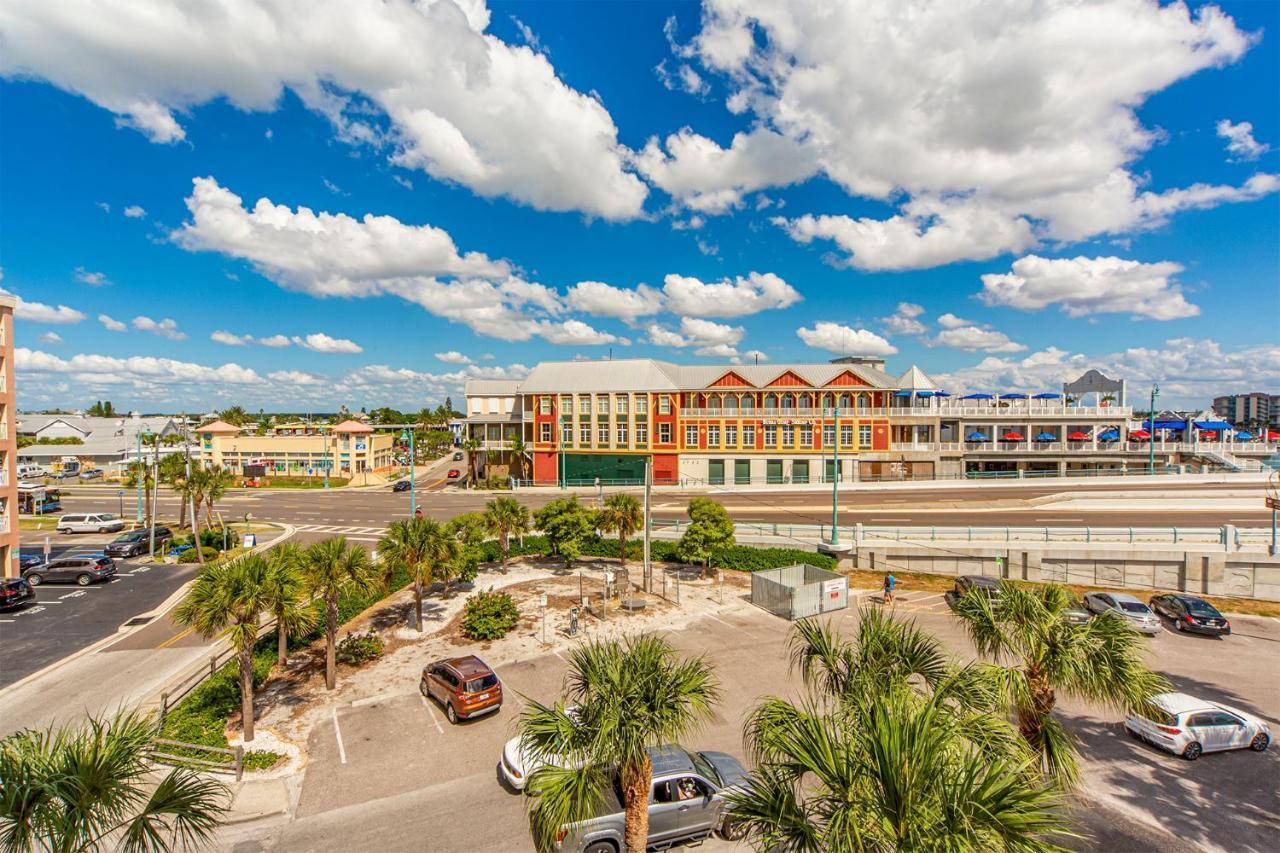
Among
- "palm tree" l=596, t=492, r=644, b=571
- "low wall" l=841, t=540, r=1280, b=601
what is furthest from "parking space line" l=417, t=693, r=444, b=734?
"low wall" l=841, t=540, r=1280, b=601

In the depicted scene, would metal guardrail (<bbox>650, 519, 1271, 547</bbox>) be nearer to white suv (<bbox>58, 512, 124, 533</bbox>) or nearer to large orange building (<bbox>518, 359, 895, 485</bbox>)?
large orange building (<bbox>518, 359, 895, 485</bbox>)

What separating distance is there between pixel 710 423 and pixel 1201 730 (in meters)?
54.8

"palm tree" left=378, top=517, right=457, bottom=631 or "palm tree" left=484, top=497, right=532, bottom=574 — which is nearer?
"palm tree" left=378, top=517, right=457, bottom=631

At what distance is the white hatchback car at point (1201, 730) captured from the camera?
15906 mm

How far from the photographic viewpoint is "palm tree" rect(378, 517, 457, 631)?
24.3m

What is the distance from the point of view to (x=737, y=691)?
19.9 metres

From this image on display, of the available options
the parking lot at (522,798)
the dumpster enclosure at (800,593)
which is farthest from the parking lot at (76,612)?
the dumpster enclosure at (800,593)

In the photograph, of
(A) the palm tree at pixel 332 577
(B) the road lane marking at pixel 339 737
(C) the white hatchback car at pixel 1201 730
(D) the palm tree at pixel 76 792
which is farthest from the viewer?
(A) the palm tree at pixel 332 577

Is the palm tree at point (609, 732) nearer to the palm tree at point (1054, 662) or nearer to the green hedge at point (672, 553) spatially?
the palm tree at point (1054, 662)

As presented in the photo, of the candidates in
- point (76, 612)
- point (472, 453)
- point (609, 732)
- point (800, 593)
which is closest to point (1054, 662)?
point (609, 732)

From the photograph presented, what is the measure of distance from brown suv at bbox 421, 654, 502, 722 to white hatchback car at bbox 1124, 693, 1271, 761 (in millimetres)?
19010

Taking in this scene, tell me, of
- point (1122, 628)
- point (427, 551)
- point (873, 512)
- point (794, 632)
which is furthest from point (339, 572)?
point (873, 512)

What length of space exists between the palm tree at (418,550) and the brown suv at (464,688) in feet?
18.9

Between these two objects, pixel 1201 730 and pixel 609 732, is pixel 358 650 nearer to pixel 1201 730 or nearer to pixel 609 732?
pixel 609 732
